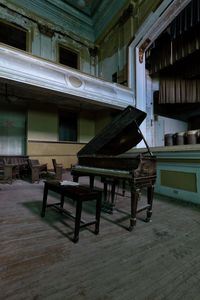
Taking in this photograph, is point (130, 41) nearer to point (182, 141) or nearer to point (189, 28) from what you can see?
point (189, 28)

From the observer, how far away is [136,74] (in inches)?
281

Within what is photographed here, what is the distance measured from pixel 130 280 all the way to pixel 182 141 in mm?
4890

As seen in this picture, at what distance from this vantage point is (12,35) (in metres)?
7.52

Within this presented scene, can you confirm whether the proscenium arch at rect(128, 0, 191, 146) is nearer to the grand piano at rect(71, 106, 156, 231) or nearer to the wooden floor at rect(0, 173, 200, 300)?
the grand piano at rect(71, 106, 156, 231)

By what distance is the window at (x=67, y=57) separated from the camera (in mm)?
8902

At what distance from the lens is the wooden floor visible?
1.28 m

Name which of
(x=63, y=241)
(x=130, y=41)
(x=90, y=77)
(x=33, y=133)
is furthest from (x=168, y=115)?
(x=63, y=241)

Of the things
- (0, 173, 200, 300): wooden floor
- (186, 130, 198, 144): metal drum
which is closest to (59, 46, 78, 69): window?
(186, 130, 198, 144): metal drum

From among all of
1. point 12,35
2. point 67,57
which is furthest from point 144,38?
point 12,35

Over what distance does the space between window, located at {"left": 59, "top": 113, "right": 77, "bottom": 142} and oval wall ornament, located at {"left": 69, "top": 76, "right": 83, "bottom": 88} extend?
3.83m

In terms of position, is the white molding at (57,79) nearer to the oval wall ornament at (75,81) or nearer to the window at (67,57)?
the oval wall ornament at (75,81)

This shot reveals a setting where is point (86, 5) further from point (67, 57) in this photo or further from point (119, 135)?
point (119, 135)

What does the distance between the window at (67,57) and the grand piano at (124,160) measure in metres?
7.19

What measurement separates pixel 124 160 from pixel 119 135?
669 millimetres
